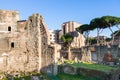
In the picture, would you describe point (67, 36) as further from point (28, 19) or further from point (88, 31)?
point (28, 19)

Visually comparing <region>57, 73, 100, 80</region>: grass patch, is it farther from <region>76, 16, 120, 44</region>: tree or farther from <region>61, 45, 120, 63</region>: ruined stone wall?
<region>76, 16, 120, 44</region>: tree

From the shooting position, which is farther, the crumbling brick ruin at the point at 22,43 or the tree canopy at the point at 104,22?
the tree canopy at the point at 104,22

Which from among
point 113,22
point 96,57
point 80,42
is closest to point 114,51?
point 96,57

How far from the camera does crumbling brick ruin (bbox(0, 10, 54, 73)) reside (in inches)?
827

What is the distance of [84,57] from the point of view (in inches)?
→ 1497

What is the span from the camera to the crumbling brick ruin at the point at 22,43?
21016mm

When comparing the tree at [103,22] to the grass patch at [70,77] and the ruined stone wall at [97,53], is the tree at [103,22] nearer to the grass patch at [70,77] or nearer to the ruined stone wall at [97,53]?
the ruined stone wall at [97,53]

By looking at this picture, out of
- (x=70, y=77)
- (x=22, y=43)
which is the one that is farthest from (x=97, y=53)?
(x=70, y=77)

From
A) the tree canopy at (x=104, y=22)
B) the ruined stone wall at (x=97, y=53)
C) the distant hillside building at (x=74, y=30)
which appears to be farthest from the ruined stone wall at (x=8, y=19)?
the distant hillside building at (x=74, y=30)

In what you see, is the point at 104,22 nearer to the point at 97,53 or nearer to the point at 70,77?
the point at 97,53

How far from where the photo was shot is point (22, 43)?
21422 millimetres

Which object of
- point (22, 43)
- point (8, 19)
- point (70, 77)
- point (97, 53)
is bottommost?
point (70, 77)

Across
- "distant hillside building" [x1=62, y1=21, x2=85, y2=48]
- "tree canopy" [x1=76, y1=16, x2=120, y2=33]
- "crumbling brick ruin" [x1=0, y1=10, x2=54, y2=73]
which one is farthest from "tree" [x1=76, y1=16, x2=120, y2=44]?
"crumbling brick ruin" [x1=0, y1=10, x2=54, y2=73]

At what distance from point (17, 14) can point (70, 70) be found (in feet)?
22.9
